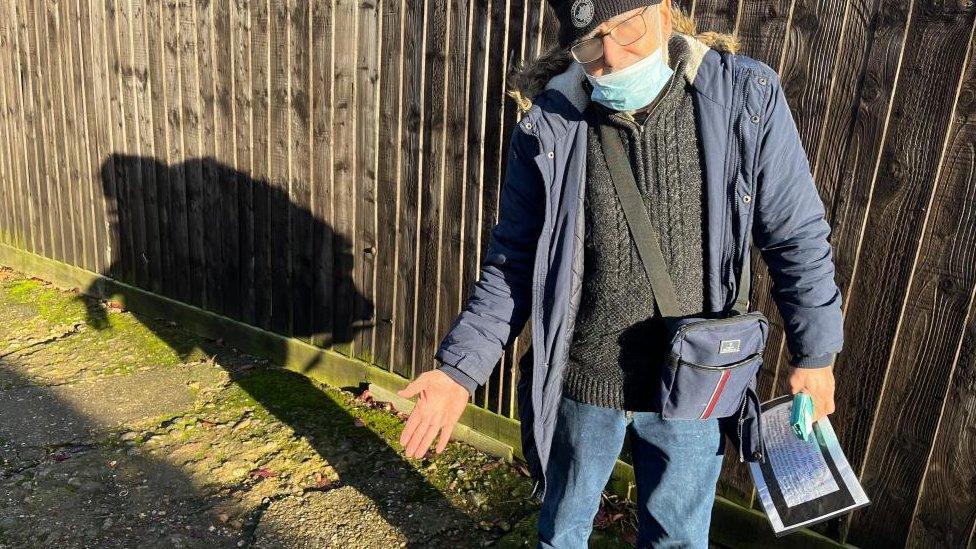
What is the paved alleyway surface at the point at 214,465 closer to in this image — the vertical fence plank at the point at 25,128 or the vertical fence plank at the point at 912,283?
the vertical fence plank at the point at 912,283

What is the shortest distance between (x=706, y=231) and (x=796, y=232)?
22cm

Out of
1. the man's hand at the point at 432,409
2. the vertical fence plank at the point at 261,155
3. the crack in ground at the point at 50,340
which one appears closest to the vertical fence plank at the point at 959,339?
the man's hand at the point at 432,409

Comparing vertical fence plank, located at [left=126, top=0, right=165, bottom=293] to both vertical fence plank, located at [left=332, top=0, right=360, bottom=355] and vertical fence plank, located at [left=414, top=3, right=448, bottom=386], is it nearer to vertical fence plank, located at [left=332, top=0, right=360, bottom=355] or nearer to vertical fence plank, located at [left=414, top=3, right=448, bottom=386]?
vertical fence plank, located at [left=332, top=0, right=360, bottom=355]

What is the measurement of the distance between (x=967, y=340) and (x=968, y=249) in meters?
0.32

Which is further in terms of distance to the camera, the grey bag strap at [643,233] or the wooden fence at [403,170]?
the wooden fence at [403,170]

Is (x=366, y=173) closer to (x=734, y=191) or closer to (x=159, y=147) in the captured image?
(x=159, y=147)

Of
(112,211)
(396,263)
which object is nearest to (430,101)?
(396,263)

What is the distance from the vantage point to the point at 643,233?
2.00 m

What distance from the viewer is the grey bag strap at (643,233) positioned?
6.58 feet

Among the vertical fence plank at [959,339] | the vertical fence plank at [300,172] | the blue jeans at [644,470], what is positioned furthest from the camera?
the vertical fence plank at [300,172]

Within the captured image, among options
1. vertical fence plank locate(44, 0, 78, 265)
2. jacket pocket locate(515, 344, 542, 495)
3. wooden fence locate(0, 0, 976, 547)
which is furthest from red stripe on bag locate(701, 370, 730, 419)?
vertical fence plank locate(44, 0, 78, 265)

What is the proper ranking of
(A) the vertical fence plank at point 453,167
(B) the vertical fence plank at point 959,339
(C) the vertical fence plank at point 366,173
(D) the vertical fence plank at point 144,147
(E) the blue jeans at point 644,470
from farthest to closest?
(D) the vertical fence plank at point 144,147
(C) the vertical fence plank at point 366,173
(A) the vertical fence plank at point 453,167
(B) the vertical fence plank at point 959,339
(E) the blue jeans at point 644,470

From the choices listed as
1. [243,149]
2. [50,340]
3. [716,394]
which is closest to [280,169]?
[243,149]

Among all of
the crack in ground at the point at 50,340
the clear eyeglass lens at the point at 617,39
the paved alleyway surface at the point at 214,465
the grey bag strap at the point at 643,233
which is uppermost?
the clear eyeglass lens at the point at 617,39
